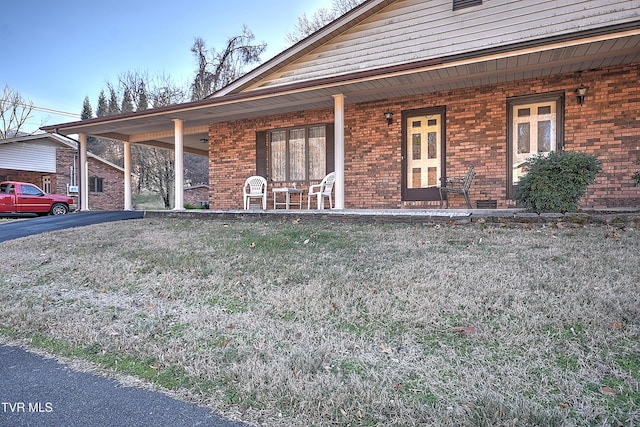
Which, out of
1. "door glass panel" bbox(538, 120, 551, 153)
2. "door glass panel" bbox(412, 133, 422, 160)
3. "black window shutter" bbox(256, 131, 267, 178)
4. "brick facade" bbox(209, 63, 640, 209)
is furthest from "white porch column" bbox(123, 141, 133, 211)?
"door glass panel" bbox(538, 120, 551, 153)

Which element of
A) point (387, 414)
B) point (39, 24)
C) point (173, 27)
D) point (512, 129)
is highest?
point (173, 27)

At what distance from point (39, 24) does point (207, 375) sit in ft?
69.4

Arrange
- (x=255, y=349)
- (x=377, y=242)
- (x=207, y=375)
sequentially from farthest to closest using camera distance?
(x=377, y=242) < (x=255, y=349) < (x=207, y=375)

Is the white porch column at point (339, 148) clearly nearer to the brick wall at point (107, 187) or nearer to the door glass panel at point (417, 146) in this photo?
the door glass panel at point (417, 146)

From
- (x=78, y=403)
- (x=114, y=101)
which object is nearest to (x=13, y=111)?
(x=114, y=101)

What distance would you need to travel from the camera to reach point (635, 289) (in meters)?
2.94

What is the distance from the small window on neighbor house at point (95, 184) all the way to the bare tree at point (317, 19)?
1411cm

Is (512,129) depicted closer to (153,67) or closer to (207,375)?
(207,375)

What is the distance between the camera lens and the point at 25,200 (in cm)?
1448

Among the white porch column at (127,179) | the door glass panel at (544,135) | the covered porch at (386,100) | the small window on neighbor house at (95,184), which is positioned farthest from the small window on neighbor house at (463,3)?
the small window on neighbor house at (95,184)

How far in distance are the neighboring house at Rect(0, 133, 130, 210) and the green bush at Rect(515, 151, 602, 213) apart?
69.3 feet

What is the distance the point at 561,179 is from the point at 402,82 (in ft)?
11.2

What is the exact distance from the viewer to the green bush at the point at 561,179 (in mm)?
5332

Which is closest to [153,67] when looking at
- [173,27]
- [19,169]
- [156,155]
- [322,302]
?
[173,27]
